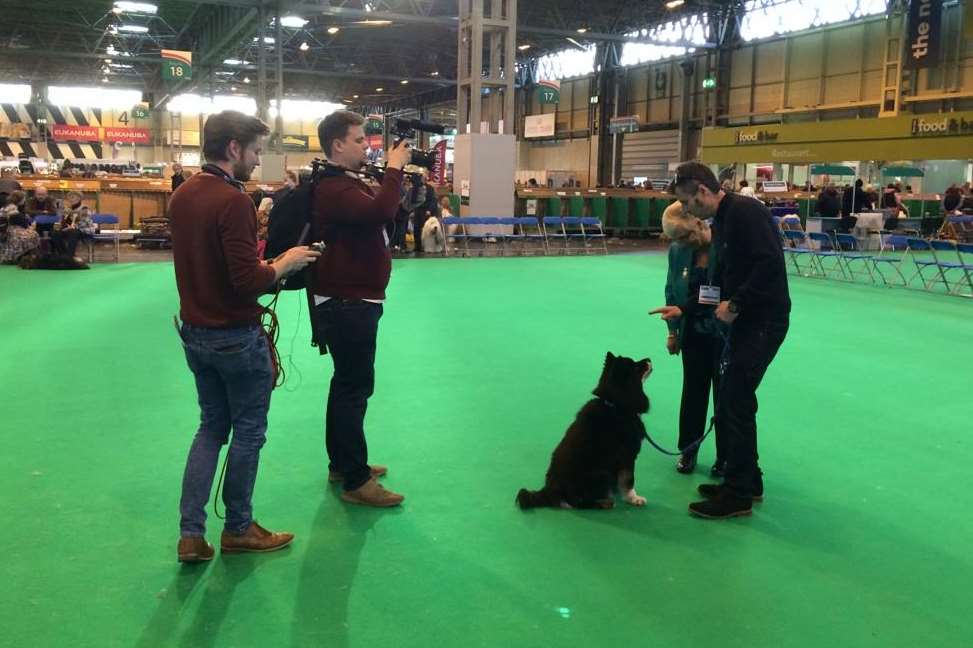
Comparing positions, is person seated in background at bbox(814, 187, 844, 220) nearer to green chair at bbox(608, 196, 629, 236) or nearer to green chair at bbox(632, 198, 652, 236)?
green chair at bbox(632, 198, 652, 236)

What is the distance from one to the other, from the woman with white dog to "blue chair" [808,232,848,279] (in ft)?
32.1

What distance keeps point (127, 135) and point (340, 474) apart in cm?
Answer: 4686

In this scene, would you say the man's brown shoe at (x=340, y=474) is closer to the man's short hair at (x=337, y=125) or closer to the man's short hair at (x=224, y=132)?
the man's short hair at (x=337, y=125)

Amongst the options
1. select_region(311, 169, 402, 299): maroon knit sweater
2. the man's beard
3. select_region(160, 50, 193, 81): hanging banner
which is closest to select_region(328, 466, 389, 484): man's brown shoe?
select_region(311, 169, 402, 299): maroon knit sweater

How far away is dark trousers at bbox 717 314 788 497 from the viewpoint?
3.62 meters

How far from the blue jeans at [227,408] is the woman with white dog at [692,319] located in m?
1.98

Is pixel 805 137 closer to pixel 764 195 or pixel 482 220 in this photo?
pixel 764 195

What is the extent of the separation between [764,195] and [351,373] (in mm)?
22370

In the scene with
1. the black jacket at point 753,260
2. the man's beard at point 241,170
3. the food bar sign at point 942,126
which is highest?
the food bar sign at point 942,126

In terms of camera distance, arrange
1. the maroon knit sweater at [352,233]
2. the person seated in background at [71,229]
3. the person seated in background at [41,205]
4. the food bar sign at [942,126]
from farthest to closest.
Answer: the food bar sign at [942,126], the person seated in background at [41,205], the person seated in background at [71,229], the maroon knit sweater at [352,233]

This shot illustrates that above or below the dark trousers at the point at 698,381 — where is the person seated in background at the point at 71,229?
above

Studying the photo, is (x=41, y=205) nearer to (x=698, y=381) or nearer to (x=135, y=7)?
(x=698, y=381)

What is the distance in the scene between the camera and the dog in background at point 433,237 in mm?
16797

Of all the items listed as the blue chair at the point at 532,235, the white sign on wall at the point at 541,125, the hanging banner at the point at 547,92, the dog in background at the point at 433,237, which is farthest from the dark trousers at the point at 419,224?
the white sign on wall at the point at 541,125
